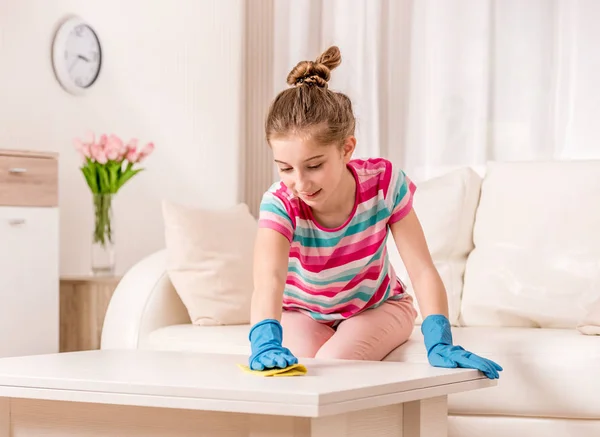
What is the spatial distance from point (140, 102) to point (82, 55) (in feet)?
1.23

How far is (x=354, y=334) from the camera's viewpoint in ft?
6.81

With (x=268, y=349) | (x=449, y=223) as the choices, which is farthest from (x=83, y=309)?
(x=268, y=349)

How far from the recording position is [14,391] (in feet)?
4.94

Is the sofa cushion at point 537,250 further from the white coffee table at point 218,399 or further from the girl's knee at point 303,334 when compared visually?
the white coffee table at point 218,399

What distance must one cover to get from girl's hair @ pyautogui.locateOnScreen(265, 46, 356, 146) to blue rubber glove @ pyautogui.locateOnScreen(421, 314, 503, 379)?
16.2 inches

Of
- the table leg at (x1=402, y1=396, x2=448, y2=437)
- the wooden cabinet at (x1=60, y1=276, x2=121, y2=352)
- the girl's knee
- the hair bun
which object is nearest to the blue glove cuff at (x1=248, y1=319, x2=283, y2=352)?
the table leg at (x1=402, y1=396, x2=448, y2=437)

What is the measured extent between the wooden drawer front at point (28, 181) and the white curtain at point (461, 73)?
1147mm

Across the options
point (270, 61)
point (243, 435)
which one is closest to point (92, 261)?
point (270, 61)

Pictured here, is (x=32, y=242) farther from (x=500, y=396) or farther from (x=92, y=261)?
(x=500, y=396)

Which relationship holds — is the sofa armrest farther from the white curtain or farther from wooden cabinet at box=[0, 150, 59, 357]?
the white curtain

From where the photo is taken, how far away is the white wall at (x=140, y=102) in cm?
354

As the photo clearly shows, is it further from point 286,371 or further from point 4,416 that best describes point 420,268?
point 4,416

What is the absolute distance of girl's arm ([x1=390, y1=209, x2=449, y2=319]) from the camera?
1922mm

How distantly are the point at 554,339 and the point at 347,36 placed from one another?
2.07 metres
